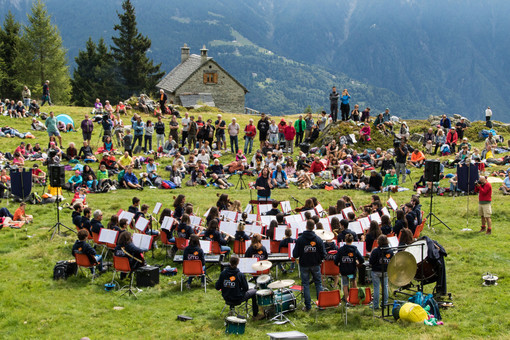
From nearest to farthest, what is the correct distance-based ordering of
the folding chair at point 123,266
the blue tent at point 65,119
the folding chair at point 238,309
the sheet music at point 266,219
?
the folding chair at point 238,309 → the folding chair at point 123,266 → the sheet music at point 266,219 → the blue tent at point 65,119

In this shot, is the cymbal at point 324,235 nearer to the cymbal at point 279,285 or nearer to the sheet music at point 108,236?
the cymbal at point 279,285

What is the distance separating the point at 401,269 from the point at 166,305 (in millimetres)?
5331

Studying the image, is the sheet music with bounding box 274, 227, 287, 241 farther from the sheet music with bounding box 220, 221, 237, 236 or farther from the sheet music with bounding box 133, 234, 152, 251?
the sheet music with bounding box 133, 234, 152, 251

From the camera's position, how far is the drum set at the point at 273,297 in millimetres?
12047

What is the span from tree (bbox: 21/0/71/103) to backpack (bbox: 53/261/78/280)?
185ft

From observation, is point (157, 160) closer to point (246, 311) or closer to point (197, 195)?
point (197, 195)

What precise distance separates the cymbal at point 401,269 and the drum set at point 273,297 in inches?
82.0

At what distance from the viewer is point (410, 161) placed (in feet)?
92.1

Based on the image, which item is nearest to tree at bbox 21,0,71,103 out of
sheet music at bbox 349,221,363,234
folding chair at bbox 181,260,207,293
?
folding chair at bbox 181,260,207,293

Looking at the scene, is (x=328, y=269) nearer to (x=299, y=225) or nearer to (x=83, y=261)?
(x=299, y=225)

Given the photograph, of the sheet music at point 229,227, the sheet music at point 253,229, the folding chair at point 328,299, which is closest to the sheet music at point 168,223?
the sheet music at point 229,227

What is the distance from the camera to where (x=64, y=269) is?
575 inches

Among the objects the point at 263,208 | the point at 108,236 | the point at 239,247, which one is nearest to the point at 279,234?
the point at 239,247

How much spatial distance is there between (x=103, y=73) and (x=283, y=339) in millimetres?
74387
